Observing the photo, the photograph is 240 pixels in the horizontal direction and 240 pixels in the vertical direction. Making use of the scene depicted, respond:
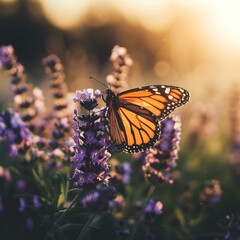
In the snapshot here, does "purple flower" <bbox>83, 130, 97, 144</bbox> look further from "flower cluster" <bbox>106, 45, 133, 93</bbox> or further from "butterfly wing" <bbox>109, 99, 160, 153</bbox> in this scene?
"flower cluster" <bbox>106, 45, 133, 93</bbox>

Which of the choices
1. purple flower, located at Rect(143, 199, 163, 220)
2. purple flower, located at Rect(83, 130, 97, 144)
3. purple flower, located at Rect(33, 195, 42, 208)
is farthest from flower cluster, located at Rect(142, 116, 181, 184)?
purple flower, located at Rect(33, 195, 42, 208)

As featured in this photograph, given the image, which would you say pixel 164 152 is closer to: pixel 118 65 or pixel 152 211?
pixel 152 211

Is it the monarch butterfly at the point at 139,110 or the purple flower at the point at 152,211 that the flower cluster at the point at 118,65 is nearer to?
the monarch butterfly at the point at 139,110

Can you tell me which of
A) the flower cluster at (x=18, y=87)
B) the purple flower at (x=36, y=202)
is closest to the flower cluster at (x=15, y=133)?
the purple flower at (x=36, y=202)

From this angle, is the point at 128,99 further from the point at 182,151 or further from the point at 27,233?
the point at 182,151

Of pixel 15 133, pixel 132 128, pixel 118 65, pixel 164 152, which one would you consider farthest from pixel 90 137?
pixel 118 65

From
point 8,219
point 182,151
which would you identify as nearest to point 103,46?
point 182,151
